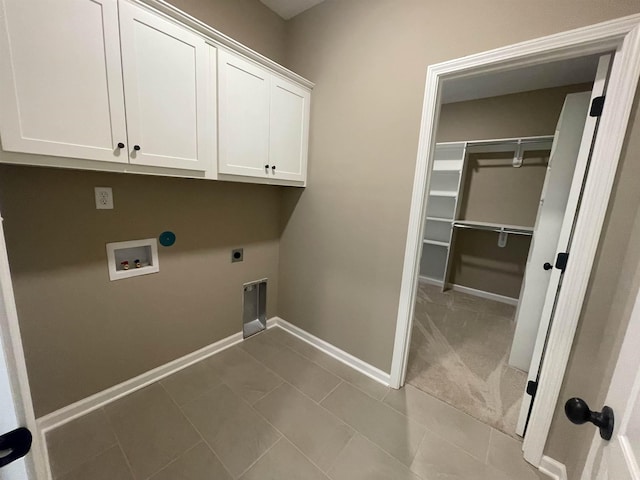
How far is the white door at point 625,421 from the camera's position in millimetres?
485

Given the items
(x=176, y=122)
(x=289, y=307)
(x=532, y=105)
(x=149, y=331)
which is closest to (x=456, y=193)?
(x=532, y=105)

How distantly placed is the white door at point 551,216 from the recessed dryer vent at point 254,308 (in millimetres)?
2318

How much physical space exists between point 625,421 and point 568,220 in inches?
49.4

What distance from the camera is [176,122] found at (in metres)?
1.44

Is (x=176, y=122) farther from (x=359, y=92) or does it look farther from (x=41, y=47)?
(x=359, y=92)

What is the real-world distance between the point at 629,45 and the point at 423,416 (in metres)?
2.18

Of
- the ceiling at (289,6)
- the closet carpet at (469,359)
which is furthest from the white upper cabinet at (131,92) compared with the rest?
the closet carpet at (469,359)

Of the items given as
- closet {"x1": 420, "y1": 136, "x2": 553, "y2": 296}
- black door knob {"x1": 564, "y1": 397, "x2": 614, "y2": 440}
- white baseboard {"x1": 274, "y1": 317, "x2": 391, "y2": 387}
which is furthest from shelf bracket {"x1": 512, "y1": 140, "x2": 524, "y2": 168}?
black door knob {"x1": 564, "y1": 397, "x2": 614, "y2": 440}

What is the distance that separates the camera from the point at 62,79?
3.52 feet

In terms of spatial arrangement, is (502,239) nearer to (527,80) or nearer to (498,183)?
(498,183)

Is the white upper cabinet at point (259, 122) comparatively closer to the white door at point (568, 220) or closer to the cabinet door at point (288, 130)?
the cabinet door at point (288, 130)

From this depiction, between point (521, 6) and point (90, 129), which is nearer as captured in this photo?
point (90, 129)

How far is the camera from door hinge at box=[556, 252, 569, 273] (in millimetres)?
1380

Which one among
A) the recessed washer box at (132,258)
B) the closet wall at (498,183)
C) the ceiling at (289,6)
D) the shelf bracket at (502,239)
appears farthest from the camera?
the shelf bracket at (502,239)
